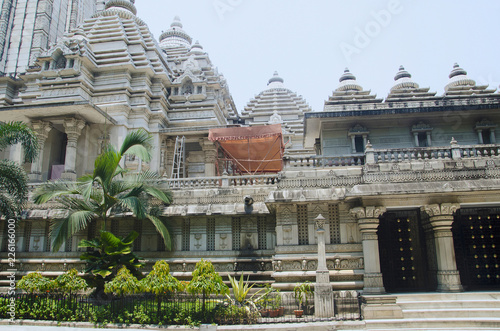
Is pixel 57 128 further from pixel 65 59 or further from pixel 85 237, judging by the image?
pixel 85 237

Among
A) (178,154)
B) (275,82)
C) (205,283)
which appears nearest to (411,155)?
(205,283)

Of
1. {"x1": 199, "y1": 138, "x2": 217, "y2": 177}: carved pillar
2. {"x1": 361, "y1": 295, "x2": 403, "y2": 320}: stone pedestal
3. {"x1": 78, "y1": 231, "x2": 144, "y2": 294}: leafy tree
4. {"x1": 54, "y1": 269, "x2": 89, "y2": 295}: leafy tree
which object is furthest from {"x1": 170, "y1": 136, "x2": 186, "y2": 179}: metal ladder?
{"x1": 361, "y1": 295, "x2": 403, "y2": 320}: stone pedestal

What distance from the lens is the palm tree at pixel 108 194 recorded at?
14273 millimetres

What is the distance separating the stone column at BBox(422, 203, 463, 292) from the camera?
42.8 feet

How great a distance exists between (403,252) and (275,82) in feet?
91.6

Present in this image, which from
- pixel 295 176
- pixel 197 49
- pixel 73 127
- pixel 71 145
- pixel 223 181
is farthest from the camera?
pixel 197 49

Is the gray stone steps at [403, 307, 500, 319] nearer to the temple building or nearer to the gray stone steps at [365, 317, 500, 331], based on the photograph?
the gray stone steps at [365, 317, 500, 331]

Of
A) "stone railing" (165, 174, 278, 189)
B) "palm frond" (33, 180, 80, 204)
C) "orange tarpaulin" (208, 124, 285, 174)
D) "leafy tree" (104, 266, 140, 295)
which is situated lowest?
"leafy tree" (104, 266, 140, 295)

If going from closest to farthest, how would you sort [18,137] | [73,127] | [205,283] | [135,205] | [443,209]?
[205,283]
[443,209]
[135,205]
[18,137]
[73,127]

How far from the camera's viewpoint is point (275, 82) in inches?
1581

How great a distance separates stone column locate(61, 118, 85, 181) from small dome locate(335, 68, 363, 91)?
17276 millimetres

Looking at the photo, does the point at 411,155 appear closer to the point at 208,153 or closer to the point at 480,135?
the point at 480,135

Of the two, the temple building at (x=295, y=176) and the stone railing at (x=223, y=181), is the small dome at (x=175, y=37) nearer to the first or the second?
the temple building at (x=295, y=176)

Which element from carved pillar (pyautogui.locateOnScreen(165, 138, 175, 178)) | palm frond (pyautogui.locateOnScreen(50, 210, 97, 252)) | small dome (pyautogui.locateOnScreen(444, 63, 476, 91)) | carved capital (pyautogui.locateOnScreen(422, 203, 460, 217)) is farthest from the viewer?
carved pillar (pyautogui.locateOnScreen(165, 138, 175, 178))
